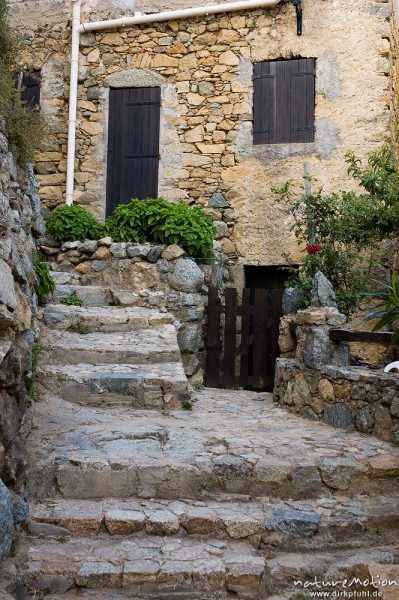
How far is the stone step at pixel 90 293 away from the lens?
7357mm

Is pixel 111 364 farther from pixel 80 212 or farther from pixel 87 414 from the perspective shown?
pixel 80 212

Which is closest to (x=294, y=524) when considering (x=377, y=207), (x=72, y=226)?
(x=377, y=207)

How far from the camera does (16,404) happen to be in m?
3.30

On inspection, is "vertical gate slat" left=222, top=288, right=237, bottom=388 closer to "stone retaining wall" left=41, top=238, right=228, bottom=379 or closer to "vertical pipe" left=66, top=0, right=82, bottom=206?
"stone retaining wall" left=41, top=238, right=228, bottom=379

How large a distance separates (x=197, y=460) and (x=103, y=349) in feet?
6.98

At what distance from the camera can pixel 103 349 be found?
5.71 metres

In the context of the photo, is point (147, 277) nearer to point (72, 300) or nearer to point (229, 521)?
point (72, 300)

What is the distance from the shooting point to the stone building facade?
8602mm

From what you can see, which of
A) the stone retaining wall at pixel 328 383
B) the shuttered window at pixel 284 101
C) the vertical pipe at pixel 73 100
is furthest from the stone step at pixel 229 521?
the vertical pipe at pixel 73 100

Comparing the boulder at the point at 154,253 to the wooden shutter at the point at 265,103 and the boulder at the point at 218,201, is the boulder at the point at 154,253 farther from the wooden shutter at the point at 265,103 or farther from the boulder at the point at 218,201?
the wooden shutter at the point at 265,103

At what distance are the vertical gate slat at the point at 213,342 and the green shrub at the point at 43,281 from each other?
203 cm

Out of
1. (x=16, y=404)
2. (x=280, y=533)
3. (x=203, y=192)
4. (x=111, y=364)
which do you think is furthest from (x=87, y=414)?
(x=203, y=192)

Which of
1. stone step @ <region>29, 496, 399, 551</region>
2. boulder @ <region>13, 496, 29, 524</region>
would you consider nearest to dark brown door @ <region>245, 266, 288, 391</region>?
stone step @ <region>29, 496, 399, 551</region>

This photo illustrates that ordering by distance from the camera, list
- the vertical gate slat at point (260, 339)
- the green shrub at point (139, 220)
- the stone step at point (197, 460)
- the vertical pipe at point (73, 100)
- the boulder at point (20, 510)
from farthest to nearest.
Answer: the vertical pipe at point (73, 100) < the green shrub at point (139, 220) < the vertical gate slat at point (260, 339) < the stone step at point (197, 460) < the boulder at point (20, 510)
